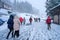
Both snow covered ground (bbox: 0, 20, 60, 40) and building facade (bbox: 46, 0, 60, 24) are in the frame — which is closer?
snow covered ground (bbox: 0, 20, 60, 40)

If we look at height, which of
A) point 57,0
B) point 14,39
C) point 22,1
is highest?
point 22,1

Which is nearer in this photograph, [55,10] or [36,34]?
[36,34]

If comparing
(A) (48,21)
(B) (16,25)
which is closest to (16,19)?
(B) (16,25)

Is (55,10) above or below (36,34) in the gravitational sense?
above

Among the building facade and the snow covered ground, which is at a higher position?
the building facade

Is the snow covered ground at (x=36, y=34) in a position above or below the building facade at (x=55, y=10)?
below

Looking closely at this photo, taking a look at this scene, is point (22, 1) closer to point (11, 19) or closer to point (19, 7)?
point (19, 7)

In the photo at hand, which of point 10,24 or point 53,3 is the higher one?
point 53,3

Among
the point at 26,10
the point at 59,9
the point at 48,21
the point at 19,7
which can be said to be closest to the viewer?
the point at 48,21

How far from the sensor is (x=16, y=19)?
11.0 metres

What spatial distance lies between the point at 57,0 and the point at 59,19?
39.2 ft

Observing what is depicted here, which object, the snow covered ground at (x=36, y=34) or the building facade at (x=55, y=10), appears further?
the building facade at (x=55, y=10)

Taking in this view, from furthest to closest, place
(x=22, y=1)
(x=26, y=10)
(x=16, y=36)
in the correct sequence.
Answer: (x=22, y=1) < (x=26, y=10) < (x=16, y=36)

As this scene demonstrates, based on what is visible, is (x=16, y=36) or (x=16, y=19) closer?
(x=16, y=19)
